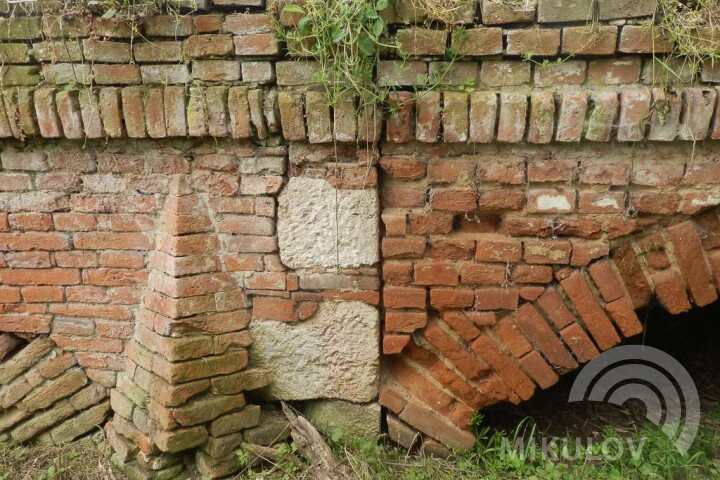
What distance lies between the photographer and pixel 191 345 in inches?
91.8

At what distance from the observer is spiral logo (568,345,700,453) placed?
9.82 ft

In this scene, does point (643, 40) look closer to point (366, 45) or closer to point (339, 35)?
point (366, 45)

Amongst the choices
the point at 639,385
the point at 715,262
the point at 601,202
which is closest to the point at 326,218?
the point at 601,202

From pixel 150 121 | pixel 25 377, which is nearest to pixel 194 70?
pixel 150 121

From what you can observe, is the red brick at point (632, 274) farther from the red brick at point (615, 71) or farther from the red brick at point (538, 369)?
the red brick at point (615, 71)

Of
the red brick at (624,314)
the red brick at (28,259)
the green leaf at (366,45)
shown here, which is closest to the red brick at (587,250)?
the red brick at (624,314)

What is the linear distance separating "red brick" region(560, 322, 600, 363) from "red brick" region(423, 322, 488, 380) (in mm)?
383

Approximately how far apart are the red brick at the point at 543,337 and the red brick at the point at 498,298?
0.06m

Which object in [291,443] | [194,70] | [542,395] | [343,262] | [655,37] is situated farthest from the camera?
[542,395]

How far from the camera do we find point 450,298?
2.36 metres

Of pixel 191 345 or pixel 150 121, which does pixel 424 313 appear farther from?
pixel 150 121

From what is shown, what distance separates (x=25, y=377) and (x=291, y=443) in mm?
1329

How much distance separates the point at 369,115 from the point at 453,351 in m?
1.11

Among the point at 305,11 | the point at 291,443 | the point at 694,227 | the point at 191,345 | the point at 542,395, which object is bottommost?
the point at 542,395
